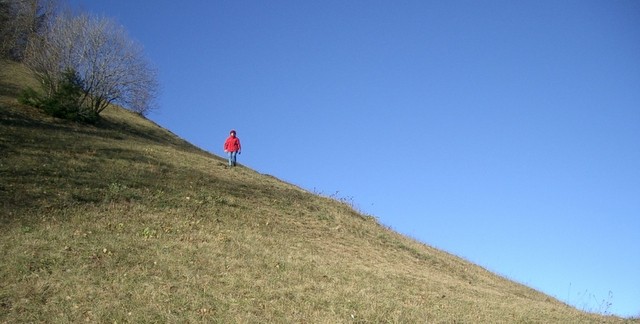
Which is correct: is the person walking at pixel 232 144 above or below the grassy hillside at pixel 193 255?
above

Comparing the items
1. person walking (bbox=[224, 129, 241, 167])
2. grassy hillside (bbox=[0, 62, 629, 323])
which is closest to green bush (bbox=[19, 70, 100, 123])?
grassy hillside (bbox=[0, 62, 629, 323])

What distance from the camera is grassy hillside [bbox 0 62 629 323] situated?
10.1 metres

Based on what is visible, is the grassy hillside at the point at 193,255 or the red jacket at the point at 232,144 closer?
the grassy hillside at the point at 193,255

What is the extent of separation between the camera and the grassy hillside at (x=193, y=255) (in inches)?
396

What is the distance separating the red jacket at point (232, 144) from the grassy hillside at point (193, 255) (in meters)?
2.31

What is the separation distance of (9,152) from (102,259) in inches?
388

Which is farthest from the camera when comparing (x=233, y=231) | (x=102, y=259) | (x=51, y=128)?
(x=51, y=128)

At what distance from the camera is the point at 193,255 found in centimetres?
1280

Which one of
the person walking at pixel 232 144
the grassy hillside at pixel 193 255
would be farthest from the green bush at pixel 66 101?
the person walking at pixel 232 144

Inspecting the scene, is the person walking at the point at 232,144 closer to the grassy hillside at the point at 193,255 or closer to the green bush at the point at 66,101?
the grassy hillside at the point at 193,255

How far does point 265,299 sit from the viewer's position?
1076 cm

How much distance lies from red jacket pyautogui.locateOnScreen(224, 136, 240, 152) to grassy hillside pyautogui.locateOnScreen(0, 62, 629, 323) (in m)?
2.31

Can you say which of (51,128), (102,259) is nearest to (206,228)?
(102,259)

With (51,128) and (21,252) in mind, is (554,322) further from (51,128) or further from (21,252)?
(51,128)
